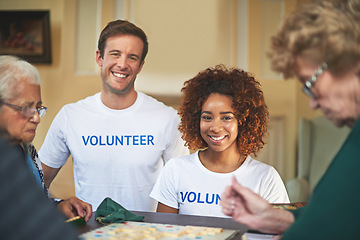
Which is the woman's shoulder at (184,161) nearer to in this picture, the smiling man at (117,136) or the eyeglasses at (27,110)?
the smiling man at (117,136)

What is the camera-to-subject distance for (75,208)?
1.73 m

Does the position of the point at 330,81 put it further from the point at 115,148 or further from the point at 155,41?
the point at 155,41

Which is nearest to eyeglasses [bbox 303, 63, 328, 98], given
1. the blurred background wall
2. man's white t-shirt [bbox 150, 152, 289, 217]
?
man's white t-shirt [bbox 150, 152, 289, 217]

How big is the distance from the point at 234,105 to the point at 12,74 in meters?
1.05

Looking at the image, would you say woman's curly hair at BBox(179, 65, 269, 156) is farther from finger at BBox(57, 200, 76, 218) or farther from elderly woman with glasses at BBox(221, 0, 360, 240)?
elderly woman with glasses at BBox(221, 0, 360, 240)

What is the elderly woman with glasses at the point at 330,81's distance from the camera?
36.2 inches

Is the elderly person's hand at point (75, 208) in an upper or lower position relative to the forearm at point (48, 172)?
upper

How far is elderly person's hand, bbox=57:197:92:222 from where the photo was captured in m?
1.69

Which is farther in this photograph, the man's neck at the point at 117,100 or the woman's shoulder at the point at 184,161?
the man's neck at the point at 117,100

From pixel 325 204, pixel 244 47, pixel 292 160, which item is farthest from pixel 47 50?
pixel 325 204

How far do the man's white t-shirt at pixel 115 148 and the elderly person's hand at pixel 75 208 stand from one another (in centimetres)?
68

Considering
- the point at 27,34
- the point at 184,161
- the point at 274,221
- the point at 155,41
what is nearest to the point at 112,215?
the point at 274,221

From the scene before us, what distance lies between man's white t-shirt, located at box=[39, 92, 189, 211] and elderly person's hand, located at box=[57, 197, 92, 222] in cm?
68

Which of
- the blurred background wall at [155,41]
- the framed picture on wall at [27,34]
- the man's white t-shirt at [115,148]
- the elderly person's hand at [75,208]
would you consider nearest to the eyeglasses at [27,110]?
the elderly person's hand at [75,208]
